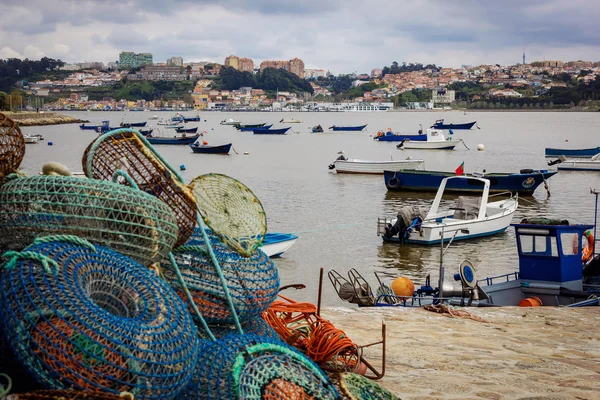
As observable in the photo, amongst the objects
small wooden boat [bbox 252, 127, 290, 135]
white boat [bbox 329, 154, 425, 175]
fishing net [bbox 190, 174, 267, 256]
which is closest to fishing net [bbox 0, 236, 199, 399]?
fishing net [bbox 190, 174, 267, 256]

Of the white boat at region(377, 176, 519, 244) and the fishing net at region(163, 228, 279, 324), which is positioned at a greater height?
the fishing net at region(163, 228, 279, 324)

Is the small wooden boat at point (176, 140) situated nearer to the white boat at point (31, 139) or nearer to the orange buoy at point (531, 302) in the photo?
the white boat at point (31, 139)

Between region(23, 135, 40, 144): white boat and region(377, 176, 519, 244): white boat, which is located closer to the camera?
region(377, 176, 519, 244): white boat

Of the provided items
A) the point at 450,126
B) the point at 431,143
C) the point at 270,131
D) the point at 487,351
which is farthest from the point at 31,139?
the point at 487,351

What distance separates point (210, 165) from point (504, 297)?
3287cm

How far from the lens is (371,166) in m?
33.3

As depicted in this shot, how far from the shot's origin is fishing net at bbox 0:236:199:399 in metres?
3.35

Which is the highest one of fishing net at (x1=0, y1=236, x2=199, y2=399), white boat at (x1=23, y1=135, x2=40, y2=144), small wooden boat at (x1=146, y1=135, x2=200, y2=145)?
fishing net at (x1=0, y1=236, x2=199, y2=399)

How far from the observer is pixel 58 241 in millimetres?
3818

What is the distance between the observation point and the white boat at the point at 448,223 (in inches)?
669

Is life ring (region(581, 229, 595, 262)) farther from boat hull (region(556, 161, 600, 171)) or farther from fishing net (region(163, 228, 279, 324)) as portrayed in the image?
boat hull (region(556, 161, 600, 171))

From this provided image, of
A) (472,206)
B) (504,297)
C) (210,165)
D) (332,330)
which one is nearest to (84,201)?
(332,330)

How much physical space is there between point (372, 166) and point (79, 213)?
2963cm

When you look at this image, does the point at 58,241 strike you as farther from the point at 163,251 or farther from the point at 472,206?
the point at 472,206
